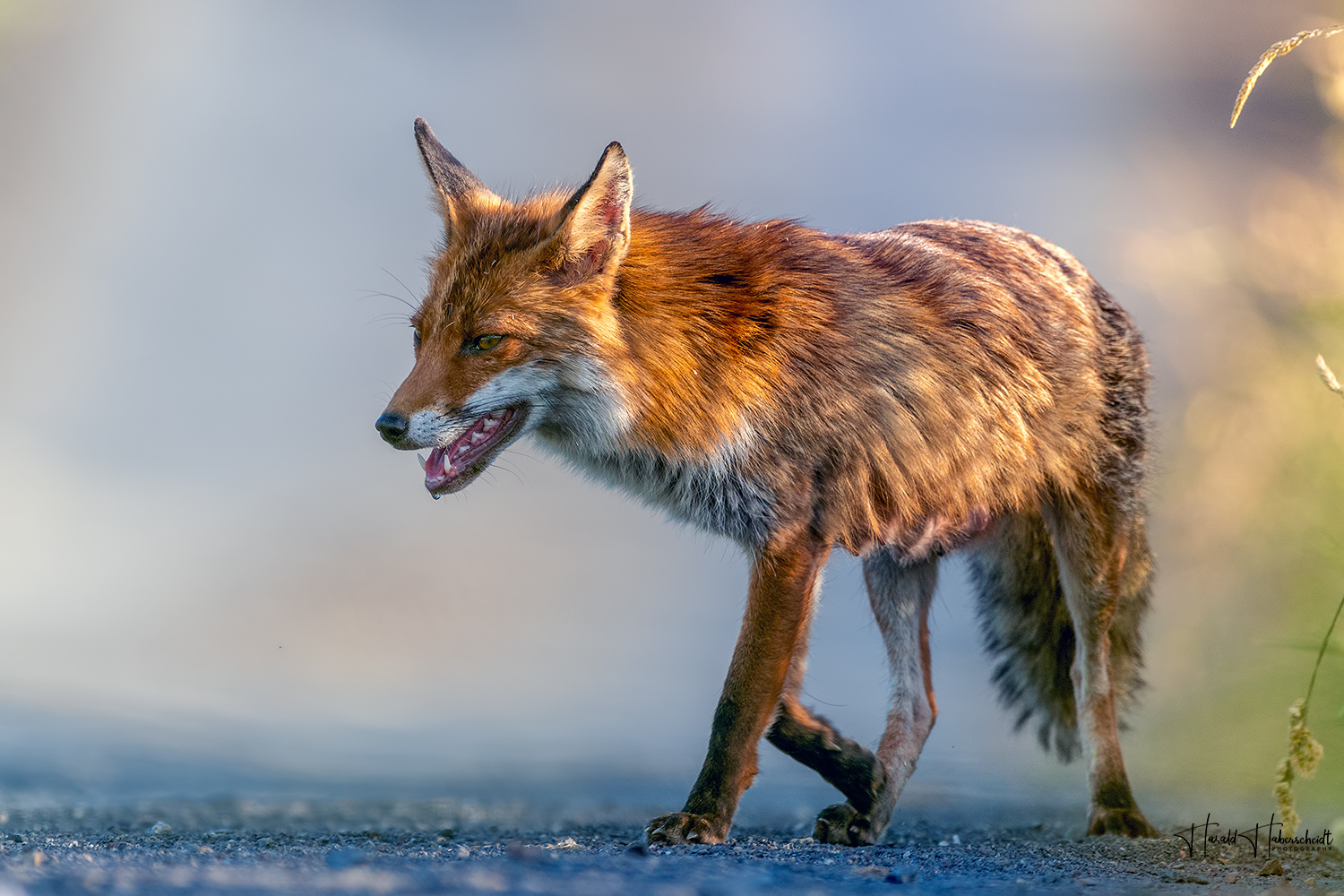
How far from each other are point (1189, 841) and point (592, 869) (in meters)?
2.69

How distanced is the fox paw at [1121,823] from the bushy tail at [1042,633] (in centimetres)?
58

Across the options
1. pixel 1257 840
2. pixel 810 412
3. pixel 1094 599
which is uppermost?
pixel 810 412

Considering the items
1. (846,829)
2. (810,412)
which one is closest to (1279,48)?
(810,412)

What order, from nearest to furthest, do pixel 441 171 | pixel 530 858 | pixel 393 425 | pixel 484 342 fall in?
1. pixel 530 858
2. pixel 393 425
3. pixel 484 342
4. pixel 441 171

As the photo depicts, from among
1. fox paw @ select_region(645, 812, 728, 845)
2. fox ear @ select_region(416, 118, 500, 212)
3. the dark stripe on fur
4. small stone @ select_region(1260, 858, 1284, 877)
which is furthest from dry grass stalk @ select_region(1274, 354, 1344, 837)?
fox ear @ select_region(416, 118, 500, 212)

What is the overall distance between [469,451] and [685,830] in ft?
4.58

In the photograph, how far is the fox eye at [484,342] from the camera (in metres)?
3.84

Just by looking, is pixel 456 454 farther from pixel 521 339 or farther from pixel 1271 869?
pixel 1271 869

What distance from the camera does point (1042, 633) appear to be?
5223 millimetres

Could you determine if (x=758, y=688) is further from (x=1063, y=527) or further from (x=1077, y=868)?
(x=1063, y=527)

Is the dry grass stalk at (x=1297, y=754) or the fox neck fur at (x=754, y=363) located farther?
the fox neck fur at (x=754, y=363)

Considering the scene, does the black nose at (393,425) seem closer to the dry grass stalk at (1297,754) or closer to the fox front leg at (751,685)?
the fox front leg at (751,685)

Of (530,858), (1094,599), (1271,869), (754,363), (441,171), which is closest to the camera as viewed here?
(530,858)

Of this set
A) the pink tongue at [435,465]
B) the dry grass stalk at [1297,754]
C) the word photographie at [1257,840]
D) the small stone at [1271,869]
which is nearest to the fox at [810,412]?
the pink tongue at [435,465]
